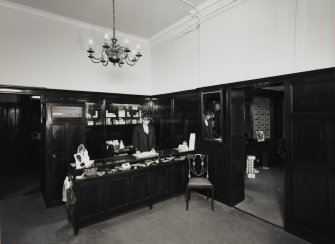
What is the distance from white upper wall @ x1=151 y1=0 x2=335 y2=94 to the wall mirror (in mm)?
322

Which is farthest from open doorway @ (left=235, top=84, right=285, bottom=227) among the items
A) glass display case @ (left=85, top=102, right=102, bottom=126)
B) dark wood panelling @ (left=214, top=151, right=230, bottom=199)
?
glass display case @ (left=85, top=102, right=102, bottom=126)

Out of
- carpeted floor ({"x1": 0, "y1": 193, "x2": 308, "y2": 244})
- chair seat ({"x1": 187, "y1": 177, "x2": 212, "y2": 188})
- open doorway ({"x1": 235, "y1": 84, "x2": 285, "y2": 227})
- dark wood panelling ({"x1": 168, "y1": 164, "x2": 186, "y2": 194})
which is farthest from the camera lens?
open doorway ({"x1": 235, "y1": 84, "x2": 285, "y2": 227})

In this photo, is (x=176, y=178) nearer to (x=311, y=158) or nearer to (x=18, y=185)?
(x=311, y=158)

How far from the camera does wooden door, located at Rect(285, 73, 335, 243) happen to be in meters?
2.65

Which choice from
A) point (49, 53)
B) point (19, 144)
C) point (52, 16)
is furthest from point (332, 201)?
point (52, 16)

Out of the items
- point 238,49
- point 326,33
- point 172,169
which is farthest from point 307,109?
point 172,169

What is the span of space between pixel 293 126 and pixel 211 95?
1827 mm

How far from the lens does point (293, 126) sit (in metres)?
3.02

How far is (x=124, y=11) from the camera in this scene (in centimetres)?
457

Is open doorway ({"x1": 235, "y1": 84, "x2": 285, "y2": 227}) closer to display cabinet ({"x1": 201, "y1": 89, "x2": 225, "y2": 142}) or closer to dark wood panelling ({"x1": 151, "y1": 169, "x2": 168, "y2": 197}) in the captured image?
display cabinet ({"x1": 201, "y1": 89, "x2": 225, "y2": 142})

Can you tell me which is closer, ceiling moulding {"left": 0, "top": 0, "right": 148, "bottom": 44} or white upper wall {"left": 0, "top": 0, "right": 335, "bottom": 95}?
white upper wall {"left": 0, "top": 0, "right": 335, "bottom": 95}

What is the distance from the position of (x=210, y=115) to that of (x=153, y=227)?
2.56m

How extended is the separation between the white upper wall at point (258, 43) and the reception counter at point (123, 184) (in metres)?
2.09

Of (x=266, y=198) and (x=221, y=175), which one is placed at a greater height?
(x=221, y=175)
